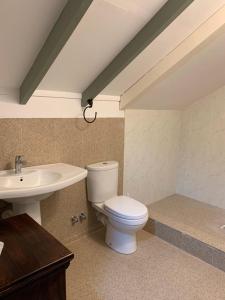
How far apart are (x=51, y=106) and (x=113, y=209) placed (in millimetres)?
1023

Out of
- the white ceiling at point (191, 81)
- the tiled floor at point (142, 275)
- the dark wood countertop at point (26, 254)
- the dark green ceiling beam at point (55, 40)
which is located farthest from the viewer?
the white ceiling at point (191, 81)

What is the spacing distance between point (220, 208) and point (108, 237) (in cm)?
152

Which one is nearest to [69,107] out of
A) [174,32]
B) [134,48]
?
[134,48]

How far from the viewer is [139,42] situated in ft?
5.40

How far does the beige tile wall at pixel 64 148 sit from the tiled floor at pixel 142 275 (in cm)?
31

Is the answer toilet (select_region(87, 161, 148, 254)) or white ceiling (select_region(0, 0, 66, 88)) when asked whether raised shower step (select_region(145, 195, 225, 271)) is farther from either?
white ceiling (select_region(0, 0, 66, 88))

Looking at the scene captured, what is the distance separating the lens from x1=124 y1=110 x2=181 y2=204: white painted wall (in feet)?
8.84

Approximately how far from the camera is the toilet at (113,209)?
2033 millimetres

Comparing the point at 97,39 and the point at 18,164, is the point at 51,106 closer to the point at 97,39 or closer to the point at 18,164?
the point at 18,164

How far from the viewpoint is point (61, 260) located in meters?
1.07

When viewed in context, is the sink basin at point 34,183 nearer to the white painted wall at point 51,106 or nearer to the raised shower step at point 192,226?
the white painted wall at point 51,106

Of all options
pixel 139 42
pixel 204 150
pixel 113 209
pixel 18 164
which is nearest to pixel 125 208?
pixel 113 209

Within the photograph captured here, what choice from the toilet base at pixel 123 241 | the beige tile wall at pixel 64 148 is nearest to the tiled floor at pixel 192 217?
the toilet base at pixel 123 241

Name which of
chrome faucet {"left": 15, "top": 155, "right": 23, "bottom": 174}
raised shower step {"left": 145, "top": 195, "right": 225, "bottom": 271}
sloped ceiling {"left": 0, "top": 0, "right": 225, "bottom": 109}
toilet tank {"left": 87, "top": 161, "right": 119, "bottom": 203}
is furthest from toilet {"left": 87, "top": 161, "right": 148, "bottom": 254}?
sloped ceiling {"left": 0, "top": 0, "right": 225, "bottom": 109}
